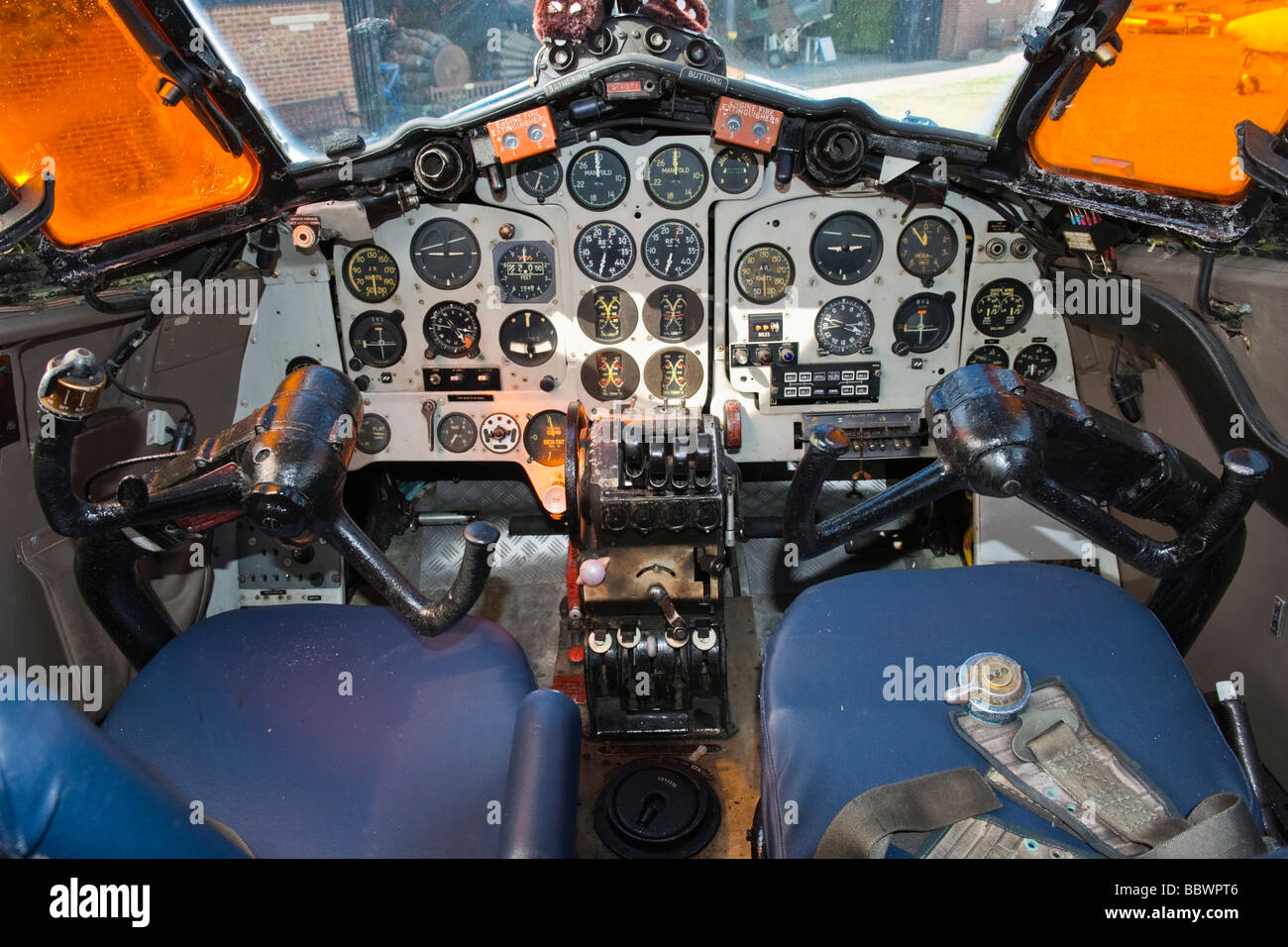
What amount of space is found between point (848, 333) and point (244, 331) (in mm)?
2491

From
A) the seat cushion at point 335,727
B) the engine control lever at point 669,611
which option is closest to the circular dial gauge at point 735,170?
the engine control lever at point 669,611

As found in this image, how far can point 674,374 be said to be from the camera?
365 cm

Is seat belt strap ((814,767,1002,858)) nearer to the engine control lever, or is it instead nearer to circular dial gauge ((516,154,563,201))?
the engine control lever

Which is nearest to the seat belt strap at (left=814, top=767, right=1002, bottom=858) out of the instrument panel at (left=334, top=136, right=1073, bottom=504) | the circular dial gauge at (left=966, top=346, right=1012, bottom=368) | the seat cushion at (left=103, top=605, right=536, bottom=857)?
the seat cushion at (left=103, top=605, right=536, bottom=857)

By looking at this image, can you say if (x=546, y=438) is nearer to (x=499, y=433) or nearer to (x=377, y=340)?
(x=499, y=433)

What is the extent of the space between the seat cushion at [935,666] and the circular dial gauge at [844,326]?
1867mm

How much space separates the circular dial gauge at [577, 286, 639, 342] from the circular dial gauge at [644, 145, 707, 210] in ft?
1.38

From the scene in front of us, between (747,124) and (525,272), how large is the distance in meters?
1.06

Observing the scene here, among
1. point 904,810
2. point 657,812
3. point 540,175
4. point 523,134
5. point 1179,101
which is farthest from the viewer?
point 540,175

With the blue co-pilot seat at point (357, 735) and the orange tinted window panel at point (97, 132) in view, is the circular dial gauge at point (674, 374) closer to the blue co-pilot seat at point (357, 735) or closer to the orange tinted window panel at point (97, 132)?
the orange tinted window panel at point (97, 132)

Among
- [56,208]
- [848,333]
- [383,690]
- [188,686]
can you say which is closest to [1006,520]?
[848,333]

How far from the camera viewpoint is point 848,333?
3568 mm

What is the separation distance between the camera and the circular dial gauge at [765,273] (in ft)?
11.5

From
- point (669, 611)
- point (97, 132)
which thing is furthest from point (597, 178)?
point (669, 611)
